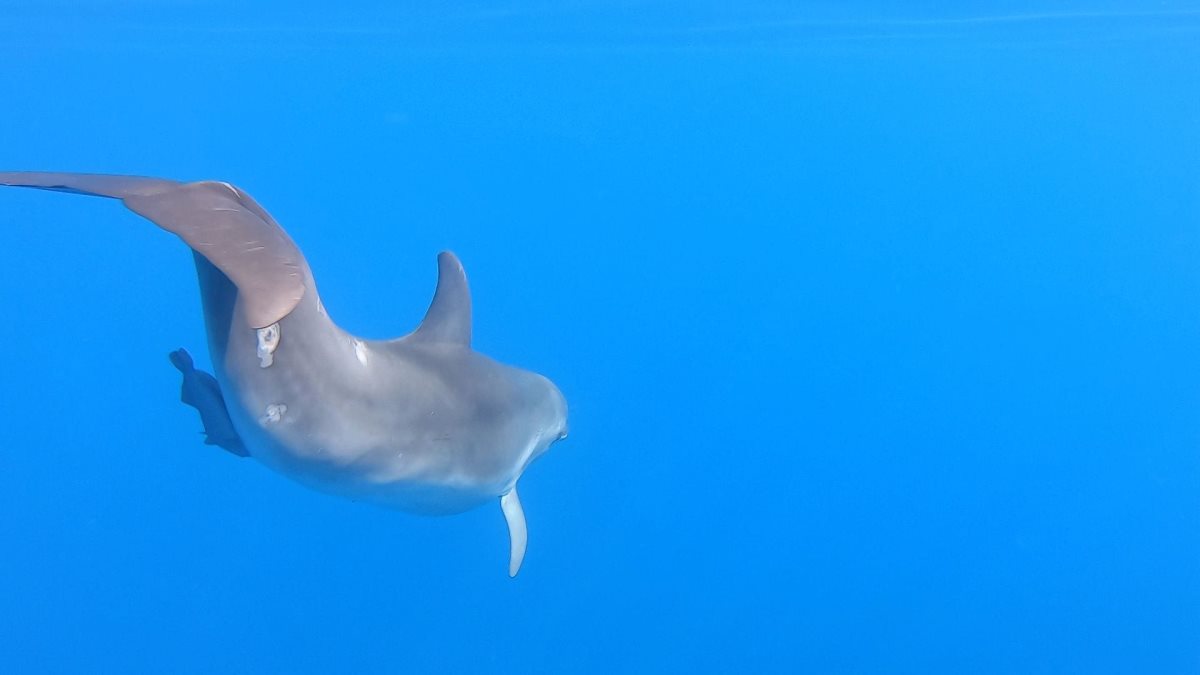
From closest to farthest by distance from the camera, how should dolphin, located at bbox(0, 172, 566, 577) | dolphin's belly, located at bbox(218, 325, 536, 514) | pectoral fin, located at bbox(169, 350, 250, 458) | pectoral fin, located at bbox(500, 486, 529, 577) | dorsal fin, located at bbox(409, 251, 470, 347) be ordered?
dolphin, located at bbox(0, 172, 566, 577) < dolphin's belly, located at bbox(218, 325, 536, 514) < pectoral fin, located at bbox(169, 350, 250, 458) < dorsal fin, located at bbox(409, 251, 470, 347) < pectoral fin, located at bbox(500, 486, 529, 577)

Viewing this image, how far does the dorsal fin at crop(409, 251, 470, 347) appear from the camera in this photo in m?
4.98

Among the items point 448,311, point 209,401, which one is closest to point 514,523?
point 448,311

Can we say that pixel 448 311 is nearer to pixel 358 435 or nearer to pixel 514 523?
pixel 358 435

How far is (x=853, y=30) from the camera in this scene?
1352 centimetres

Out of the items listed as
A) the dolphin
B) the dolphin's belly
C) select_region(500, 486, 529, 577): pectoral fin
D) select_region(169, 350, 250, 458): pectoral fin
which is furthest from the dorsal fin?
select_region(500, 486, 529, 577): pectoral fin

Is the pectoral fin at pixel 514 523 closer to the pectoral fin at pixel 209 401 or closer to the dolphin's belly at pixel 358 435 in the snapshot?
the dolphin's belly at pixel 358 435

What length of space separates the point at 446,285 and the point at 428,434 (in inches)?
39.1

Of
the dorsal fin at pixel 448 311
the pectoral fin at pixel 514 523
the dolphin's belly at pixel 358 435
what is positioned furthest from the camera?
the pectoral fin at pixel 514 523

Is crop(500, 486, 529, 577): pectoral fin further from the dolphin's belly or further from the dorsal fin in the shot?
A: the dorsal fin

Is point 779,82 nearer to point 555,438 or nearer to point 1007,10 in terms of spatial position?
point 1007,10

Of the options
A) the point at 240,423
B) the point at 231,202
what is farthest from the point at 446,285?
the point at 231,202

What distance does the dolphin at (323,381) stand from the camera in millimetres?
2812

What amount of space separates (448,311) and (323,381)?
1301 millimetres

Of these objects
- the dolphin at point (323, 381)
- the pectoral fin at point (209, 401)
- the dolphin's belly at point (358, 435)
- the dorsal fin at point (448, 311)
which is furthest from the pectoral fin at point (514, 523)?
the pectoral fin at point (209, 401)
